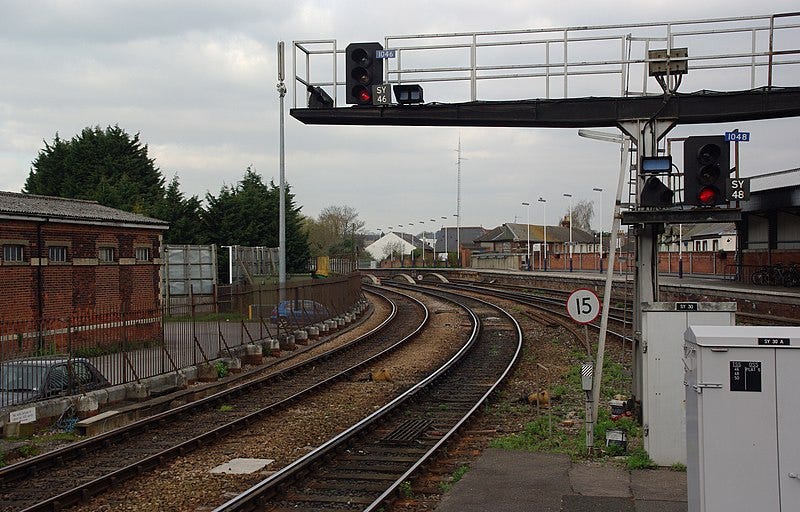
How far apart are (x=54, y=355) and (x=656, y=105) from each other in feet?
38.1

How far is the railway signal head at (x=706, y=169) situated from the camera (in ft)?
34.4

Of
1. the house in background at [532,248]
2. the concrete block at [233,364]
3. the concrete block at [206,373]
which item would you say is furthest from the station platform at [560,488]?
the house in background at [532,248]

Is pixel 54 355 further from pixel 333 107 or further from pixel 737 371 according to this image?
pixel 737 371

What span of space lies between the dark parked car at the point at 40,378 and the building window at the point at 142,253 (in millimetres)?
11364

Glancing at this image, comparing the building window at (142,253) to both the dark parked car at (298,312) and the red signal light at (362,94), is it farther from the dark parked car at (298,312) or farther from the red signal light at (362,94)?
the red signal light at (362,94)

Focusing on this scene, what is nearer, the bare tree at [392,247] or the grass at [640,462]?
the grass at [640,462]

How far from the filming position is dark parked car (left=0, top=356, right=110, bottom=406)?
14352 millimetres

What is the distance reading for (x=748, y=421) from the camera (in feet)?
21.2

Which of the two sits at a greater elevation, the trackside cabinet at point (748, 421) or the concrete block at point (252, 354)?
the trackside cabinet at point (748, 421)

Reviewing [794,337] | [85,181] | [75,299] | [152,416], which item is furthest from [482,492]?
Result: [85,181]

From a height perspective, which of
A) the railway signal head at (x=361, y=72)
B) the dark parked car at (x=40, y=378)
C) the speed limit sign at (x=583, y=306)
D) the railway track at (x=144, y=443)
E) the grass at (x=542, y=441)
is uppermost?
the railway signal head at (x=361, y=72)

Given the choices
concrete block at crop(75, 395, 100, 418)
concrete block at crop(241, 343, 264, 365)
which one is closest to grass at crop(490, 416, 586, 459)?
concrete block at crop(75, 395, 100, 418)

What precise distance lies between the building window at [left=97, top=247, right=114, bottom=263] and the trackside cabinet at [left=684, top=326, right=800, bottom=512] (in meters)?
21.3

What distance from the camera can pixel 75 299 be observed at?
2347 centimetres
